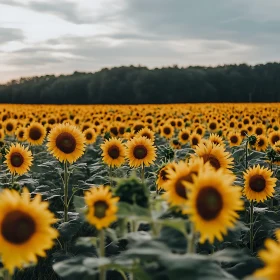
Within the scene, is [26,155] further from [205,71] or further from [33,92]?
[205,71]

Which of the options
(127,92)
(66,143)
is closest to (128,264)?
(66,143)

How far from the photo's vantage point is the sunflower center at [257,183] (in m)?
4.82

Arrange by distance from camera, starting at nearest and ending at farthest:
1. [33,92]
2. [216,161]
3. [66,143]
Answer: [216,161], [66,143], [33,92]

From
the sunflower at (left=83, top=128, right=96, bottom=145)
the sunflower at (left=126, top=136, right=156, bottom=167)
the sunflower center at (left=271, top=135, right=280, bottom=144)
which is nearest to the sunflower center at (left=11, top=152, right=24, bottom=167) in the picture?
the sunflower at (left=126, top=136, right=156, bottom=167)

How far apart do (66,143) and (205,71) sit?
6742 cm

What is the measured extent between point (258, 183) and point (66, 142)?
2.35 m

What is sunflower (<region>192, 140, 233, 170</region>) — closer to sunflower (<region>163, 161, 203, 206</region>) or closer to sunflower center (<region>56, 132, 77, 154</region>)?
sunflower (<region>163, 161, 203, 206</region>)

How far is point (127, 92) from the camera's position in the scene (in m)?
64.7

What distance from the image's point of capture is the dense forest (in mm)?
64125

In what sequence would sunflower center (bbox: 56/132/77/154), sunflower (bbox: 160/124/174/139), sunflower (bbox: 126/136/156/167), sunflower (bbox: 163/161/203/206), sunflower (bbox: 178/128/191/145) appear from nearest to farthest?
sunflower (bbox: 163/161/203/206) → sunflower (bbox: 126/136/156/167) → sunflower center (bbox: 56/132/77/154) → sunflower (bbox: 178/128/191/145) → sunflower (bbox: 160/124/174/139)

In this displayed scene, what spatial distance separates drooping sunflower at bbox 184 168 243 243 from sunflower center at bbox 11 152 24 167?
4302 mm

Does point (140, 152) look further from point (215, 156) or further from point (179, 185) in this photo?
point (179, 185)

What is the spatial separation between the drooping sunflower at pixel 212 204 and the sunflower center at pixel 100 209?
396mm

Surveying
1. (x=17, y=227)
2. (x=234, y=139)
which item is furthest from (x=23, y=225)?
(x=234, y=139)
